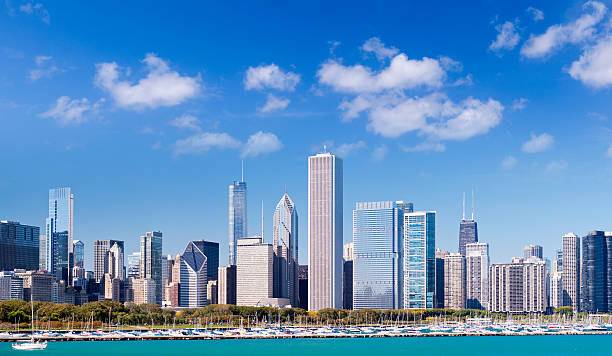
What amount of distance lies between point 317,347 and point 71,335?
45325 mm

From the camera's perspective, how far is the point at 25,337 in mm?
151500

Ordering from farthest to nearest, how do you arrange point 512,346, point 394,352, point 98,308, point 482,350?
point 98,308 < point 512,346 < point 482,350 < point 394,352

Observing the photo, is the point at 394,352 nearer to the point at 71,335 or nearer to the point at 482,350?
the point at 482,350

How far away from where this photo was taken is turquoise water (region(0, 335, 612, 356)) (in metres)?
131

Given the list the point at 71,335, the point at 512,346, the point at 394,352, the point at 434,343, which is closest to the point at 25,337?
the point at 71,335

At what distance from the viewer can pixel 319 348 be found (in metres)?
145

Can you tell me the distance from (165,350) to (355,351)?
2915 cm

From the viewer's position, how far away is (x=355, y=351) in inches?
5438

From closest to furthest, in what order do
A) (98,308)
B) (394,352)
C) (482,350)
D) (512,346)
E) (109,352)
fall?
(109,352) → (394,352) → (482,350) → (512,346) → (98,308)

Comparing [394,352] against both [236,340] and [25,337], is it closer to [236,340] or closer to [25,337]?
[236,340]

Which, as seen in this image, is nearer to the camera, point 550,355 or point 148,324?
point 550,355

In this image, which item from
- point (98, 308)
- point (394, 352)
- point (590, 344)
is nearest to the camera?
→ point (394, 352)

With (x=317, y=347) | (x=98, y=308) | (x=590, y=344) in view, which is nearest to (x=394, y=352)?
(x=317, y=347)

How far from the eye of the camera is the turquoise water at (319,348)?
5162 inches
